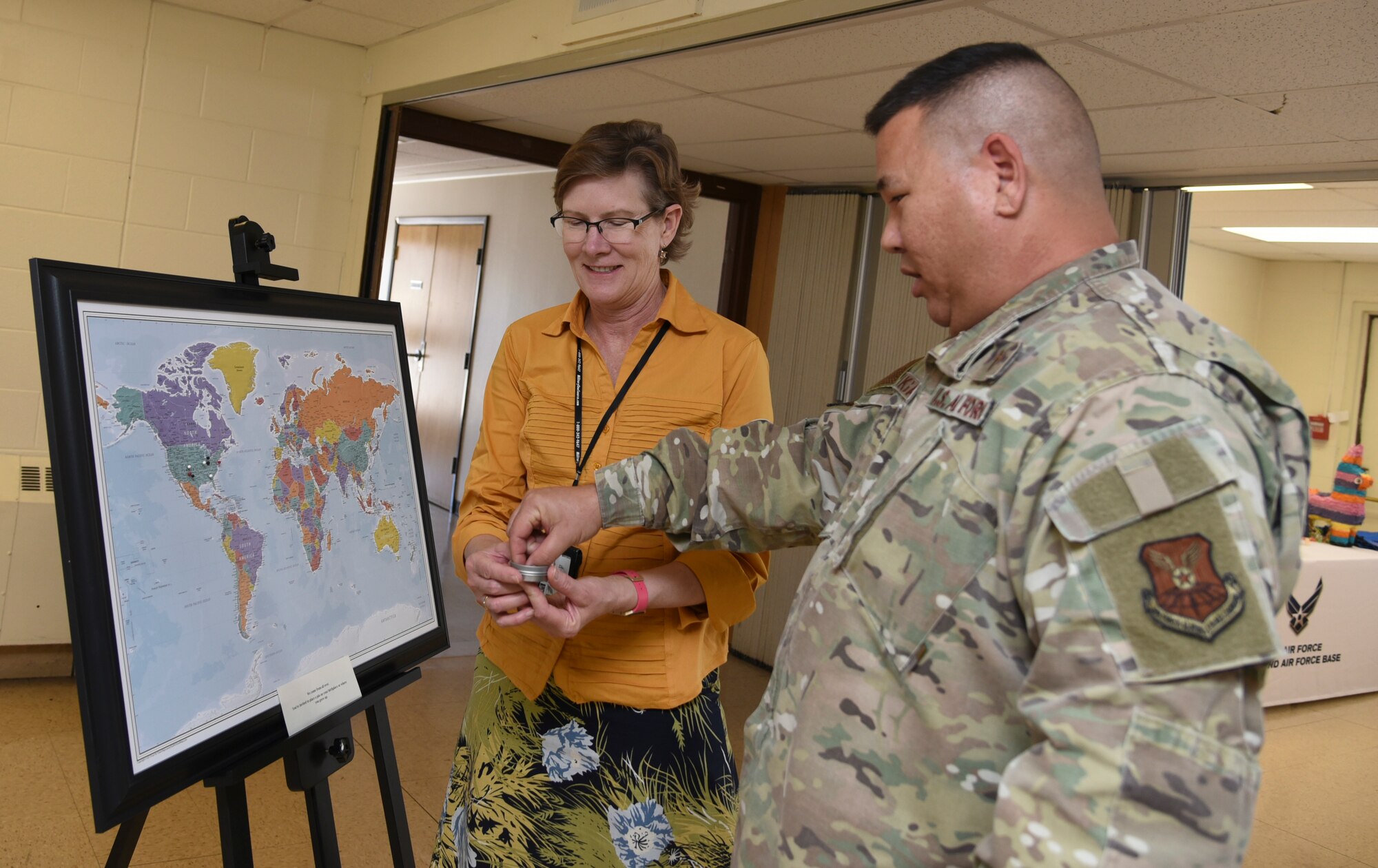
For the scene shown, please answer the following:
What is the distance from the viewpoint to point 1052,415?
30.9 inches

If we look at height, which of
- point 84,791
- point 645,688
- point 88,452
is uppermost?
point 88,452

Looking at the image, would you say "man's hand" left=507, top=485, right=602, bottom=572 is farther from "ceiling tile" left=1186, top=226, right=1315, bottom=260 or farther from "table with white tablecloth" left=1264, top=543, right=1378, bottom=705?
"table with white tablecloth" left=1264, top=543, right=1378, bottom=705

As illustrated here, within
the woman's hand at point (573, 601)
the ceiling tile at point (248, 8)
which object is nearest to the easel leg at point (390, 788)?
the woman's hand at point (573, 601)

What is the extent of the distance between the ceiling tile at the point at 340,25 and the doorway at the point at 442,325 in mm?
3226

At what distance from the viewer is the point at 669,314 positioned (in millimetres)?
1623

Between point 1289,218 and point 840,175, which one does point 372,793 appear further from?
point 1289,218

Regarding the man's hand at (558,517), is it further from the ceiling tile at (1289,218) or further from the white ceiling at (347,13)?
the ceiling tile at (1289,218)

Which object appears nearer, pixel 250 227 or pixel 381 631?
pixel 250 227

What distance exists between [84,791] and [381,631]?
1.91m

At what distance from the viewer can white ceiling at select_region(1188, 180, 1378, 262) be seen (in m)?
3.62

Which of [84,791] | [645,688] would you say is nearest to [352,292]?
[84,791]

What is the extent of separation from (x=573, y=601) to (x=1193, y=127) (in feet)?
7.77

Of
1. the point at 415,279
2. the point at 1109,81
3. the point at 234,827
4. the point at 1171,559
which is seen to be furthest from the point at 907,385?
the point at 415,279

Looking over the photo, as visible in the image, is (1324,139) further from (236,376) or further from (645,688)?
(236,376)
